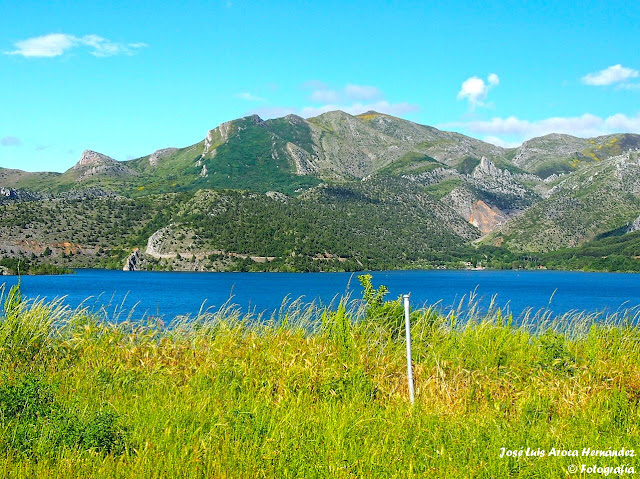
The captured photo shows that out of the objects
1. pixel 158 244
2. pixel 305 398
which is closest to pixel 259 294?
pixel 305 398

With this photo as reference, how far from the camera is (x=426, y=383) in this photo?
7.79 m

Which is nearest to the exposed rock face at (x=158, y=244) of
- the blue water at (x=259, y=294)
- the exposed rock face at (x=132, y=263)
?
the exposed rock face at (x=132, y=263)

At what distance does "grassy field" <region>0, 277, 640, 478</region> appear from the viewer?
17.7 feet

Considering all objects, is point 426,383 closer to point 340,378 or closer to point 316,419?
point 340,378

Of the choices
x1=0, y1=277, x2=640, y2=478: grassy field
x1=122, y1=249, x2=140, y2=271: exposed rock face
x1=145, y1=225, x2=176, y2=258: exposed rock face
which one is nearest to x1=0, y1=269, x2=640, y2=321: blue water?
x1=0, y1=277, x2=640, y2=478: grassy field

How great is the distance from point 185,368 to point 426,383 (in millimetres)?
3738

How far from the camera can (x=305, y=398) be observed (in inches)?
289

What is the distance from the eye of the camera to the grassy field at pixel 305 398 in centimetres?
541

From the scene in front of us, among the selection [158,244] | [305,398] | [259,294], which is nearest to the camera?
[305,398]

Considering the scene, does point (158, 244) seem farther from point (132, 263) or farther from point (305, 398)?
point (305, 398)

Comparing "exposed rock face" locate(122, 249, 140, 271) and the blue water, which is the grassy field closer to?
the blue water

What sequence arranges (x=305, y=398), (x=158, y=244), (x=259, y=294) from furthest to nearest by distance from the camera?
1. (x=158, y=244)
2. (x=259, y=294)
3. (x=305, y=398)

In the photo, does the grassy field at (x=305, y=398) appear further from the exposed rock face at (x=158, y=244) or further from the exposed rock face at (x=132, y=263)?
the exposed rock face at (x=158, y=244)

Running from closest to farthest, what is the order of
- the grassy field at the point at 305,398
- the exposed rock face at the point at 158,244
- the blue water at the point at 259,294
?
the grassy field at the point at 305,398 < the blue water at the point at 259,294 < the exposed rock face at the point at 158,244
